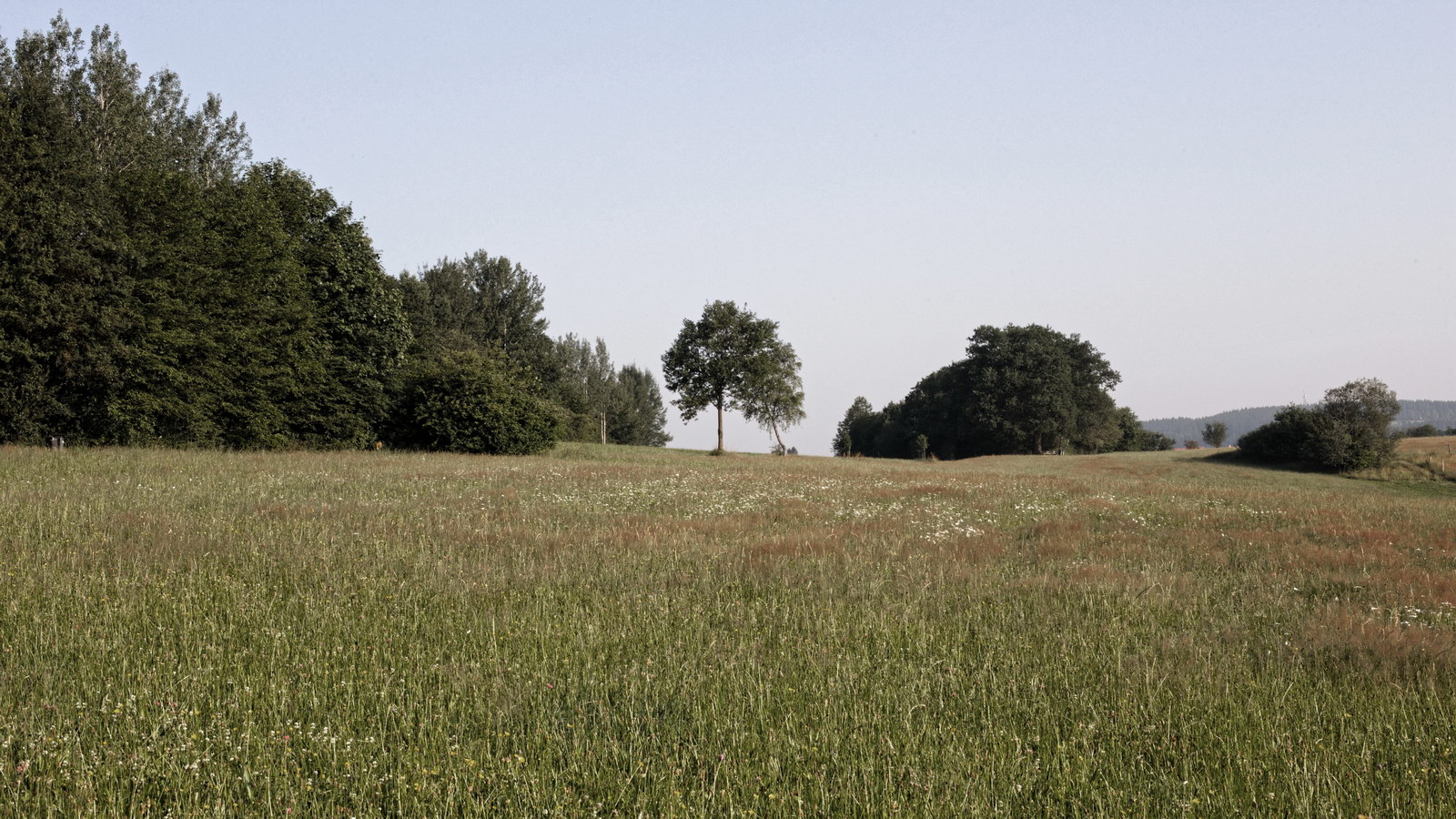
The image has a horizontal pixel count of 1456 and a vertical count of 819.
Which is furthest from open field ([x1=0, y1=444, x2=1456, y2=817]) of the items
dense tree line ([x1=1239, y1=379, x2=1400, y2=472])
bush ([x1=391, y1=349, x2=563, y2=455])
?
dense tree line ([x1=1239, y1=379, x2=1400, y2=472])

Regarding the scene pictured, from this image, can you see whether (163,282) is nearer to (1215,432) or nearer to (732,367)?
(732,367)

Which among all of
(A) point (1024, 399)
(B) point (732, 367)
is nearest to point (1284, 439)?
(A) point (1024, 399)

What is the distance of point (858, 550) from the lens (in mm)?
10727

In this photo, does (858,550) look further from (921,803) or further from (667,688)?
(921,803)

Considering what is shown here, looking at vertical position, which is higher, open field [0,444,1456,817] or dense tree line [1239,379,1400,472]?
dense tree line [1239,379,1400,472]

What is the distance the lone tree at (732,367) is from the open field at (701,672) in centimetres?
4636

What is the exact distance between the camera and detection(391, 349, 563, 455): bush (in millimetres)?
37969

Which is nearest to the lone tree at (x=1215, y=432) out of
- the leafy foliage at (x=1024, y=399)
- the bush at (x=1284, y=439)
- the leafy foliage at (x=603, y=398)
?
the leafy foliage at (x=1024, y=399)

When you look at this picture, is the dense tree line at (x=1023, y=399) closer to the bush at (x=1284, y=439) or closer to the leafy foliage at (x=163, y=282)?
the bush at (x=1284, y=439)

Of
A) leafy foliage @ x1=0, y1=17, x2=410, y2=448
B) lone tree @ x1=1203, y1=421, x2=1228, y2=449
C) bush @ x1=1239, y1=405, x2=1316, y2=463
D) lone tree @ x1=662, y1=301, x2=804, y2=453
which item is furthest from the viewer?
lone tree @ x1=1203, y1=421, x2=1228, y2=449

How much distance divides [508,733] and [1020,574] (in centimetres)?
743

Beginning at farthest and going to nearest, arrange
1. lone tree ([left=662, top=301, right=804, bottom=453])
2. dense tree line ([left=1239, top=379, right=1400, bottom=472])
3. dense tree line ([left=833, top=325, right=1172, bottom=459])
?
dense tree line ([left=833, top=325, right=1172, bottom=459])
lone tree ([left=662, top=301, right=804, bottom=453])
dense tree line ([left=1239, top=379, right=1400, bottom=472])

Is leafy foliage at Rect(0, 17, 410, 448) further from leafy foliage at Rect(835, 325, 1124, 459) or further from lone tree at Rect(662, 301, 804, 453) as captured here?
leafy foliage at Rect(835, 325, 1124, 459)

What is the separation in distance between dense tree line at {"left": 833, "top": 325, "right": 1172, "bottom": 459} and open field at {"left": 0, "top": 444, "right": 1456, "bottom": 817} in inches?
2333
